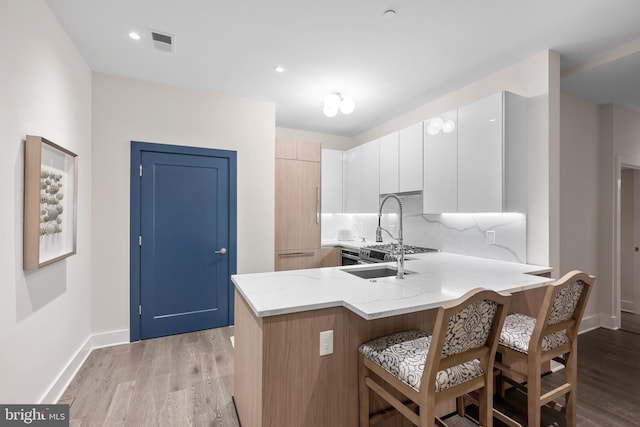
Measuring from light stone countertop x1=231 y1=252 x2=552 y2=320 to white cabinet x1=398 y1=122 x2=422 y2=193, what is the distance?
44.3 inches

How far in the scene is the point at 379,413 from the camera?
1647 mm

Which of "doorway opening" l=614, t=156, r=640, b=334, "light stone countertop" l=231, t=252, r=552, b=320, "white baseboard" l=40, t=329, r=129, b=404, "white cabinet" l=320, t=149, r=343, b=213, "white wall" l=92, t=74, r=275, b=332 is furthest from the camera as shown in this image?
"white cabinet" l=320, t=149, r=343, b=213

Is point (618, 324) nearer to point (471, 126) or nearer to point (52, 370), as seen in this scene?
point (471, 126)

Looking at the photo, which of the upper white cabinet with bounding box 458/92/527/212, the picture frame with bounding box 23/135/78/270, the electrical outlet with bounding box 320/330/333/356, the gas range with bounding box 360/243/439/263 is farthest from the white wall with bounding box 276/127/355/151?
the electrical outlet with bounding box 320/330/333/356

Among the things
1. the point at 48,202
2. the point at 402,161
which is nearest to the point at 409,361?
the point at 48,202

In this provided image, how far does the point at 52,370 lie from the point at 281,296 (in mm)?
1900

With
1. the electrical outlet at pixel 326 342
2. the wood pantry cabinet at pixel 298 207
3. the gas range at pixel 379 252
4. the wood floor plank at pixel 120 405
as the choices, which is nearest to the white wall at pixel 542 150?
the gas range at pixel 379 252

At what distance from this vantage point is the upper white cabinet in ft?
8.24

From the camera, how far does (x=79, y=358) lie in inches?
103

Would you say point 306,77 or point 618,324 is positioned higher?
point 306,77

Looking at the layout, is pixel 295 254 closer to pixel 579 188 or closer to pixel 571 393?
pixel 571 393

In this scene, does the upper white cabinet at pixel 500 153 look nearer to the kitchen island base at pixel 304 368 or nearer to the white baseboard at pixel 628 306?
the kitchen island base at pixel 304 368

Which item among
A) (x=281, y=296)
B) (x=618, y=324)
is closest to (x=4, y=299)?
(x=281, y=296)

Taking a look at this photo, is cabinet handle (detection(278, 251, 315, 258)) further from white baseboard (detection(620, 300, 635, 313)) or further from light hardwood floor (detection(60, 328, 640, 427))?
white baseboard (detection(620, 300, 635, 313))
